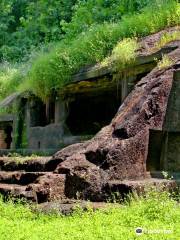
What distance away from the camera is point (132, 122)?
6922mm

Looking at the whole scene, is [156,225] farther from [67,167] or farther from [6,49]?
[6,49]

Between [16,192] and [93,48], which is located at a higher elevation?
[93,48]

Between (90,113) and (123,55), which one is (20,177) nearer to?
(123,55)

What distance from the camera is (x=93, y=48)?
11.1m

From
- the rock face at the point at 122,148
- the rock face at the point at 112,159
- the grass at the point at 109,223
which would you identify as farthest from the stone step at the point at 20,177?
the grass at the point at 109,223

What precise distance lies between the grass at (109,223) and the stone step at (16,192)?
667 mm

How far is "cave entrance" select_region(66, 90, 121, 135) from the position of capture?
1170 cm

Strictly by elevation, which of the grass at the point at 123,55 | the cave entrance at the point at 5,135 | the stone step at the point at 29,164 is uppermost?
the grass at the point at 123,55

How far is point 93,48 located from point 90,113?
1785 millimetres

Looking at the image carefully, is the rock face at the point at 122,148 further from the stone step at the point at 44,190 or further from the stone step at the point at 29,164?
the stone step at the point at 29,164

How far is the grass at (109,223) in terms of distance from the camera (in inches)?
183

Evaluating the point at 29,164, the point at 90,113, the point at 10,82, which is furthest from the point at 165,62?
the point at 10,82

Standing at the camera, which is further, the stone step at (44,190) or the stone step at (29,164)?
the stone step at (29,164)

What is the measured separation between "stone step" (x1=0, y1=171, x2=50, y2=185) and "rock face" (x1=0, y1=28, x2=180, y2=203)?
16 mm
